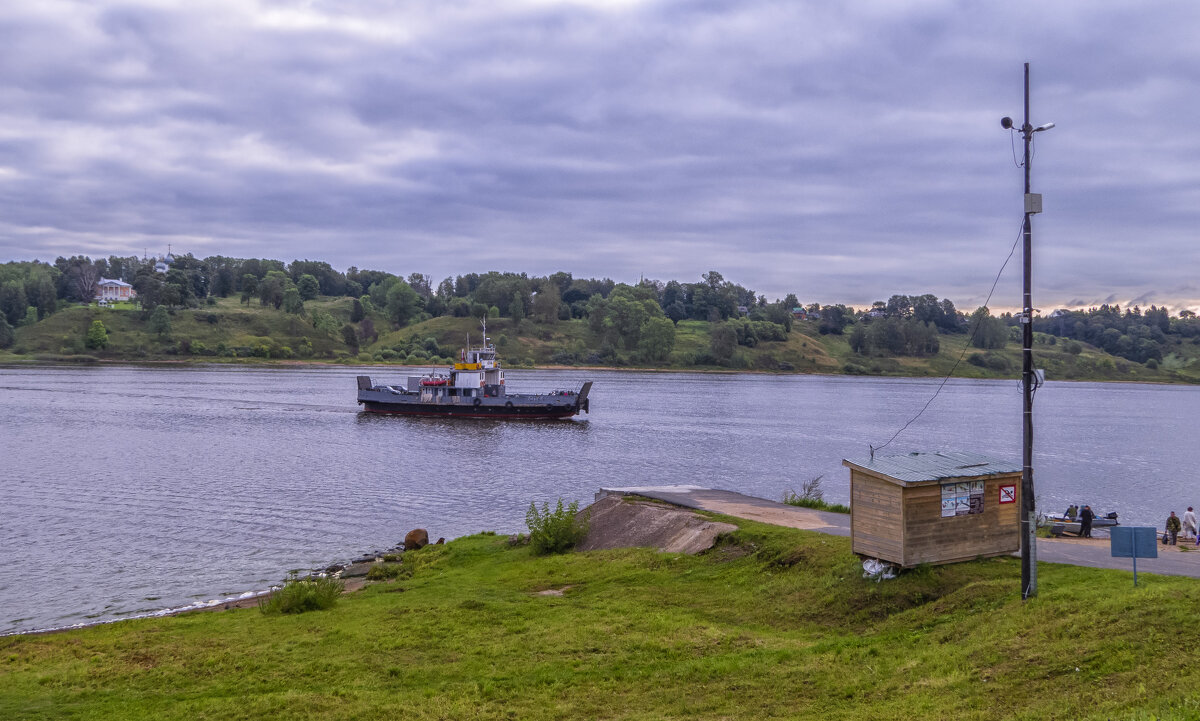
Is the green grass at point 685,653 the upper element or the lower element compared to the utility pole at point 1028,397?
lower

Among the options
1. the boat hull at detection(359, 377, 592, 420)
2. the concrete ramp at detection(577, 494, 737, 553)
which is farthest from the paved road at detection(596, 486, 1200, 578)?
the boat hull at detection(359, 377, 592, 420)

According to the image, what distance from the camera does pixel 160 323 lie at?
183875mm

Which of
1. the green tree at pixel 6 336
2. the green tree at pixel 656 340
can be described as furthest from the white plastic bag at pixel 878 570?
the green tree at pixel 6 336

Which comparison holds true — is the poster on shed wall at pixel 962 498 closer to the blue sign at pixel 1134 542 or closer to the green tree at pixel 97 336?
the blue sign at pixel 1134 542

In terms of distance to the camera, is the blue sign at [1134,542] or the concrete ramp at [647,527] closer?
the blue sign at [1134,542]

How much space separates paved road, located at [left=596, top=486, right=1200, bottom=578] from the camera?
19.2 m

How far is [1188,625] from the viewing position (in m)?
12.4

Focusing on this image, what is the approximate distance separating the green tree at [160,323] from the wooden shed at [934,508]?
7524 inches

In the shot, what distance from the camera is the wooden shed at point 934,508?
17625 mm

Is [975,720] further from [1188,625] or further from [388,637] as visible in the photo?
[388,637]

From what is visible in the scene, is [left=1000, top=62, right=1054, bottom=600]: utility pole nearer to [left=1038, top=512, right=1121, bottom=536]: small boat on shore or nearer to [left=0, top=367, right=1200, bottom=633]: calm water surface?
[left=1038, top=512, right=1121, bottom=536]: small boat on shore

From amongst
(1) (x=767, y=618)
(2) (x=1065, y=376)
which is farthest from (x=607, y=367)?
(1) (x=767, y=618)

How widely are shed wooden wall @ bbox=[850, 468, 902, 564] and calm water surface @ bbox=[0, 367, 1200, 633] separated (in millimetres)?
18213

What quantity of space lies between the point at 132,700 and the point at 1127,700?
14.4m
